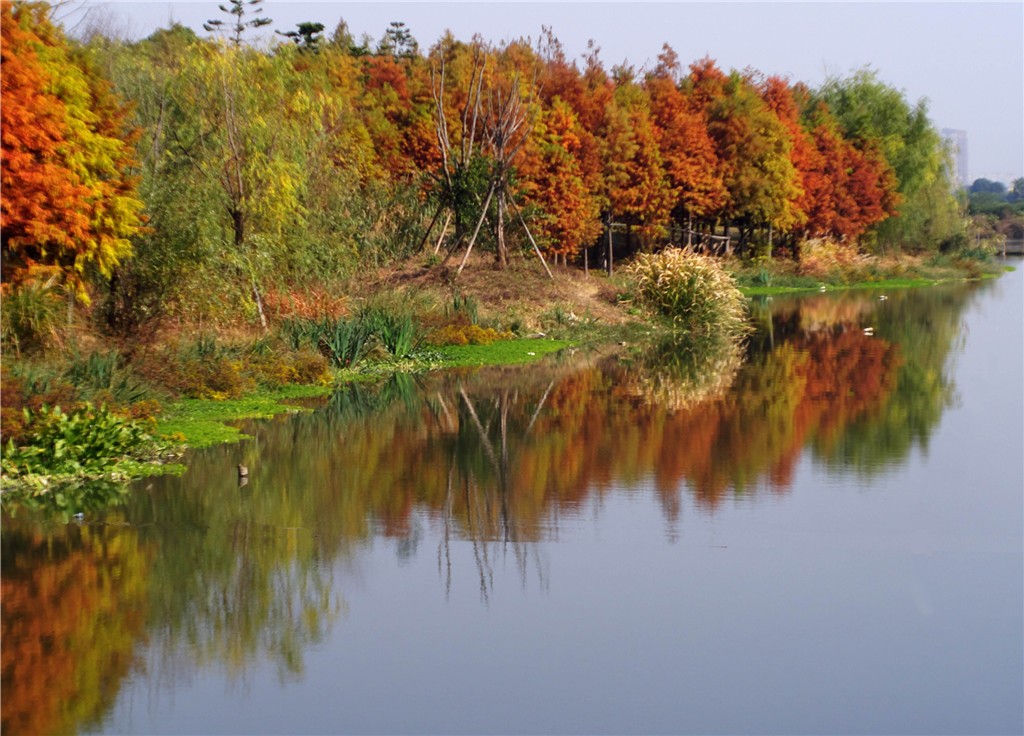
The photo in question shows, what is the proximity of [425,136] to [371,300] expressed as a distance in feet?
50.9

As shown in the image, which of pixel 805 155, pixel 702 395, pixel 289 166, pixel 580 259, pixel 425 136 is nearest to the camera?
pixel 702 395

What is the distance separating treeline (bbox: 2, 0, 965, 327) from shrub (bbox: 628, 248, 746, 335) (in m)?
4.01

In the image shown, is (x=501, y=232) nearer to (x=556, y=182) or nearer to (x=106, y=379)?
(x=556, y=182)

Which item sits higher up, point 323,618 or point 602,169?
point 602,169

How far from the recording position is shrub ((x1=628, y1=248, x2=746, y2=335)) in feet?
107

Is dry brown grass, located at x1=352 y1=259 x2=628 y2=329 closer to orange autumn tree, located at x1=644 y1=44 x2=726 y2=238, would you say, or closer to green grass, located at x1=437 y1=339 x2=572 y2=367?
green grass, located at x1=437 y1=339 x2=572 y2=367

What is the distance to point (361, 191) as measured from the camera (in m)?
35.3

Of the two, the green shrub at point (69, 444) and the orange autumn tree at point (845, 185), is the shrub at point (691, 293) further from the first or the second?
the orange autumn tree at point (845, 185)

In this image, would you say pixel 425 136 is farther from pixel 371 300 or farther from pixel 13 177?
pixel 13 177

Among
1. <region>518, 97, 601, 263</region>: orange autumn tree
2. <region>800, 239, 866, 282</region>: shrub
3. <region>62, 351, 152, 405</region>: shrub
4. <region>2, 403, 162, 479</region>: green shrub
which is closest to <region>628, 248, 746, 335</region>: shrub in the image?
<region>518, 97, 601, 263</region>: orange autumn tree

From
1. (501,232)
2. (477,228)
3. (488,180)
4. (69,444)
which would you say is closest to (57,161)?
(69,444)

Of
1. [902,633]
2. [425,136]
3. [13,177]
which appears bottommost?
[902,633]

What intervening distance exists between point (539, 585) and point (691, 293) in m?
23.6

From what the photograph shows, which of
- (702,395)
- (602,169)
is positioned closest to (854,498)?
(702,395)
